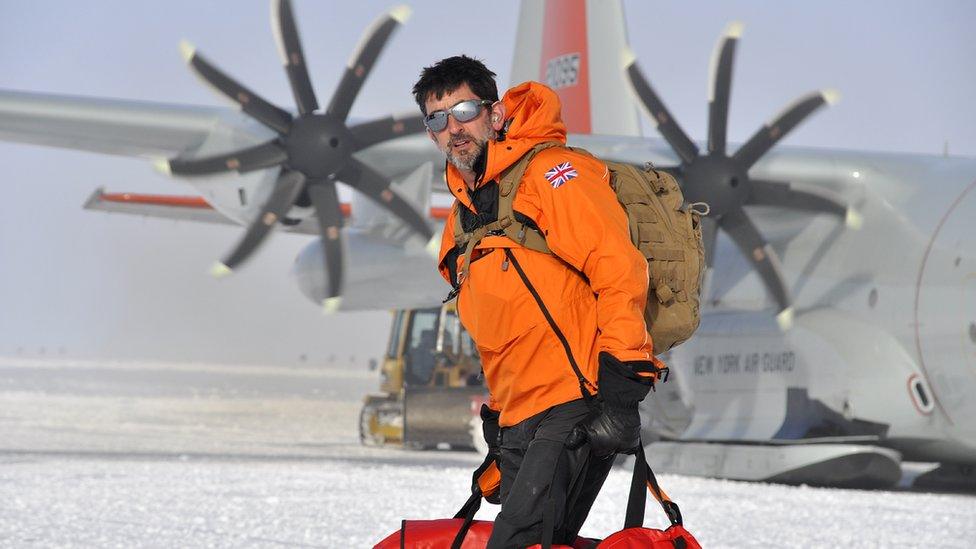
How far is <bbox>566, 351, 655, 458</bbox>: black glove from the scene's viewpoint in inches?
105

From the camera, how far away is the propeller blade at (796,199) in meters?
11.4

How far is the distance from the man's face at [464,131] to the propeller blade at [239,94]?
26.1 feet

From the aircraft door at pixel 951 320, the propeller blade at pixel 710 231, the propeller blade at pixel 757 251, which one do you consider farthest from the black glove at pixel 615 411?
the propeller blade at pixel 757 251

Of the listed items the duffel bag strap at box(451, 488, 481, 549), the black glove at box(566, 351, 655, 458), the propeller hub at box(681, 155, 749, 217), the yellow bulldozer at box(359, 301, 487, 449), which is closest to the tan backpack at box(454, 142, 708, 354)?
the black glove at box(566, 351, 655, 458)

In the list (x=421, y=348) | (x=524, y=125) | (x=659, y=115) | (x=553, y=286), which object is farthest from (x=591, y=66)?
(x=553, y=286)

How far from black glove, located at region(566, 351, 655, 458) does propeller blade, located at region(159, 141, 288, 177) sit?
8.10 metres

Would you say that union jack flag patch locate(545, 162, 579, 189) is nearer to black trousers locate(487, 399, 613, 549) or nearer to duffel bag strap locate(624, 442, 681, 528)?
black trousers locate(487, 399, 613, 549)

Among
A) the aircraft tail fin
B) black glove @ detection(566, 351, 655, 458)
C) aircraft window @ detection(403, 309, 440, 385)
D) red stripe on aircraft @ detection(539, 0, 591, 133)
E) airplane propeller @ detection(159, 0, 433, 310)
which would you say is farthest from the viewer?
aircraft window @ detection(403, 309, 440, 385)

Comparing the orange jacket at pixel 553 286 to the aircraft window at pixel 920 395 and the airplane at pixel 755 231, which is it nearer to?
the airplane at pixel 755 231

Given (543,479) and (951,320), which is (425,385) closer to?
(951,320)

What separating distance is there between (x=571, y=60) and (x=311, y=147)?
20.4ft

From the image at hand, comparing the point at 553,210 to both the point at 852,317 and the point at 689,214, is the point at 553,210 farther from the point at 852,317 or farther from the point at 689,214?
the point at 852,317

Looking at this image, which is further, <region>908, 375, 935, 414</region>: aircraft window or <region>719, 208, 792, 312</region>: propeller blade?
<region>719, 208, 792, 312</region>: propeller blade

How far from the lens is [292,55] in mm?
11016
